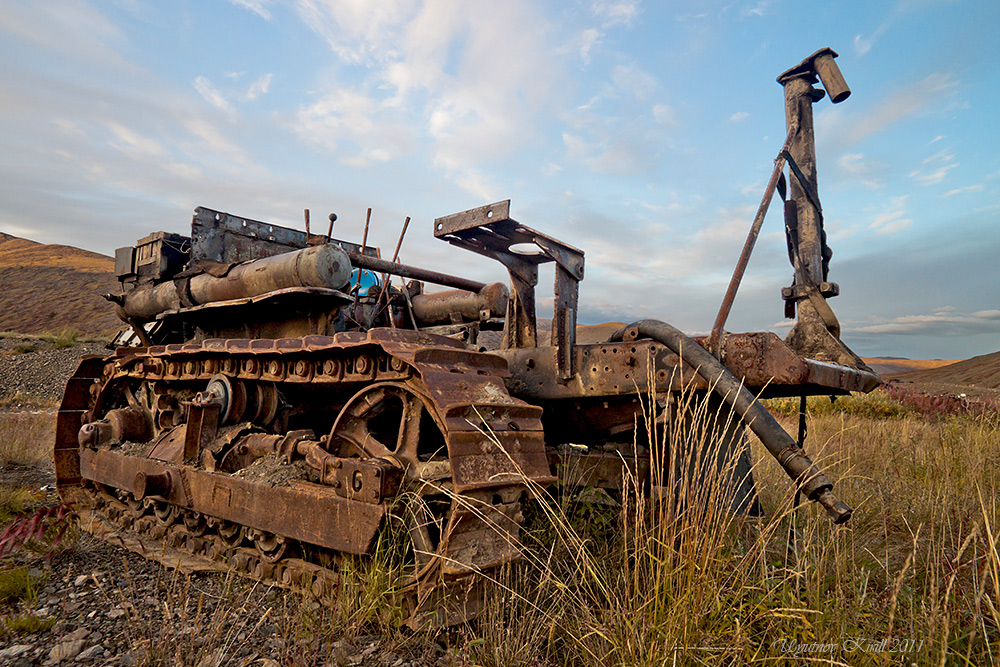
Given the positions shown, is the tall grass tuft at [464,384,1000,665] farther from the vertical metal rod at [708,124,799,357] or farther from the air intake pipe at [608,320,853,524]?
the vertical metal rod at [708,124,799,357]

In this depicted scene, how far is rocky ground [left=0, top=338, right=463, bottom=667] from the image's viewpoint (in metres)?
2.66

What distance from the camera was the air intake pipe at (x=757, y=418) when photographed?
279 centimetres

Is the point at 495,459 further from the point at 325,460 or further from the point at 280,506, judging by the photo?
the point at 280,506

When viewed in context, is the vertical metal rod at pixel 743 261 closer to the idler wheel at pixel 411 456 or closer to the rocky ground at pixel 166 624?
the idler wheel at pixel 411 456

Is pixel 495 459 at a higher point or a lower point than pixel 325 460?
higher

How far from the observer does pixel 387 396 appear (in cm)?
351

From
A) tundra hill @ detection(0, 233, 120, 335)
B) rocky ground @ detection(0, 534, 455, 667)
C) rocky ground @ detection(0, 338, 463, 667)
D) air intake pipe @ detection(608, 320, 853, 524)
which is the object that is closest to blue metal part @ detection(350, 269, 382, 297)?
rocky ground @ detection(0, 338, 463, 667)

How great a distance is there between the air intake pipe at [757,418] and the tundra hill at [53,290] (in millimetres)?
26527

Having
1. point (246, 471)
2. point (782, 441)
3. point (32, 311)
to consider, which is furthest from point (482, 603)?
point (32, 311)

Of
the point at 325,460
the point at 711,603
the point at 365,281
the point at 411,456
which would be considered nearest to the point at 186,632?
the point at 325,460

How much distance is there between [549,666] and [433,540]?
3.38 ft

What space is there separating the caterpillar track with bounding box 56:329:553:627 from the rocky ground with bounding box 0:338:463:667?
0.57 feet

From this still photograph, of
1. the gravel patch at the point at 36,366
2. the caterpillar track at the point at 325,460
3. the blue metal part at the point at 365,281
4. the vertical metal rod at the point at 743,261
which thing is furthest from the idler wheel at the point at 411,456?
the gravel patch at the point at 36,366

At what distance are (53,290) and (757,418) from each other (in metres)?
36.3
